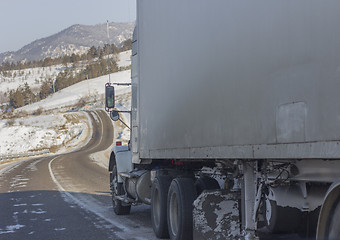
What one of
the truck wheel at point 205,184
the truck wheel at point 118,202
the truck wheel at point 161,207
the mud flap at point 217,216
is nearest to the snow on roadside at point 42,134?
the truck wheel at point 118,202

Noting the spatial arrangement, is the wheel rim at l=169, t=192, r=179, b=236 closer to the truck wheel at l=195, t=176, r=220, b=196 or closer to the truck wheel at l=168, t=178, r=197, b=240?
the truck wheel at l=168, t=178, r=197, b=240

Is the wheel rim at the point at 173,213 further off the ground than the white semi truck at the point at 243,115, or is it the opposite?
the white semi truck at the point at 243,115

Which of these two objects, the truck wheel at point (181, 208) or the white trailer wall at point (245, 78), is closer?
the white trailer wall at point (245, 78)

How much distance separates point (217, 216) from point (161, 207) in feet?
6.77

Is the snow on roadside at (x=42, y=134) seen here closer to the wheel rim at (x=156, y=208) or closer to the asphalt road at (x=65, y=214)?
the asphalt road at (x=65, y=214)

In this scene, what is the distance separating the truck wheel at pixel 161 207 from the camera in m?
8.09

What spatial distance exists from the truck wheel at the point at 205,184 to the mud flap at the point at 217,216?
0.52 meters

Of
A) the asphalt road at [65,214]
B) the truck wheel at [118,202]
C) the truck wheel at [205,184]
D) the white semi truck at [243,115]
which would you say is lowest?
the asphalt road at [65,214]

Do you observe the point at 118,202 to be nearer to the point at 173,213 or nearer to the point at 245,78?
the point at 173,213

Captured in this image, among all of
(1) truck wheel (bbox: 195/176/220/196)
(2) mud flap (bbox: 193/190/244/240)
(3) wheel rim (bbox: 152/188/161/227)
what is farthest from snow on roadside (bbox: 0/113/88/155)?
(2) mud flap (bbox: 193/190/244/240)

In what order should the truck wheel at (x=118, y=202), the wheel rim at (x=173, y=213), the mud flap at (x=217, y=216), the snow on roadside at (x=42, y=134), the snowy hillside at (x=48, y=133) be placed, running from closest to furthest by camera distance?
1. the mud flap at (x=217, y=216)
2. the wheel rim at (x=173, y=213)
3. the truck wheel at (x=118, y=202)
4. the snow on roadside at (x=42, y=134)
5. the snowy hillside at (x=48, y=133)

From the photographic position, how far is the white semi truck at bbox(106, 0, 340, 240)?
3754 millimetres

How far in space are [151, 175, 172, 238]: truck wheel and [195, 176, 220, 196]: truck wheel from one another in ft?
2.77

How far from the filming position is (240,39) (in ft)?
16.5
